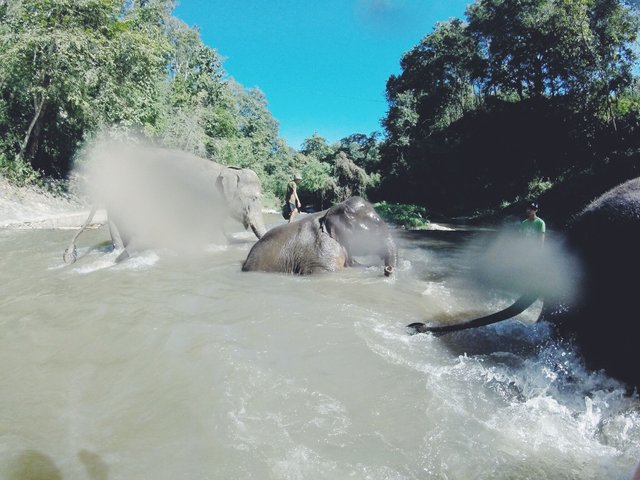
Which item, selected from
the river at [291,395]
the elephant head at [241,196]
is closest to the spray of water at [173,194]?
the elephant head at [241,196]

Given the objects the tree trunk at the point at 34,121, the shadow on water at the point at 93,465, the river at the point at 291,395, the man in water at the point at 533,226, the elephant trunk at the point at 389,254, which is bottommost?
the shadow on water at the point at 93,465

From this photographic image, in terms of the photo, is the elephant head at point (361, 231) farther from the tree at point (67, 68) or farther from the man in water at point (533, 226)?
the tree at point (67, 68)

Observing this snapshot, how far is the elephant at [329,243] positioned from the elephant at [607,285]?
375 cm

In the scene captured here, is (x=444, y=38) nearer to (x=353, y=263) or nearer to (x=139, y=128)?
(x=139, y=128)

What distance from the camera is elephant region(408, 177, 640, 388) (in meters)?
2.94

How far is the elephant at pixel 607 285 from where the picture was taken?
294 centimetres

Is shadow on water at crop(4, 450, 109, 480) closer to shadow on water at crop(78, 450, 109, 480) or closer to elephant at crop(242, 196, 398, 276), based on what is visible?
shadow on water at crop(78, 450, 109, 480)

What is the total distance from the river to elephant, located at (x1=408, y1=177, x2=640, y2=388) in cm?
17

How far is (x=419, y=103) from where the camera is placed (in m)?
42.2

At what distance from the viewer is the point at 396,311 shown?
5.29 m

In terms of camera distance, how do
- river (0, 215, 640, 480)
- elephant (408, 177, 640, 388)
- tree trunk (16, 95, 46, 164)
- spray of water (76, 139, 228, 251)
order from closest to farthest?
river (0, 215, 640, 480) < elephant (408, 177, 640, 388) < spray of water (76, 139, 228, 251) < tree trunk (16, 95, 46, 164)

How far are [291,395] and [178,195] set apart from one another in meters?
8.73

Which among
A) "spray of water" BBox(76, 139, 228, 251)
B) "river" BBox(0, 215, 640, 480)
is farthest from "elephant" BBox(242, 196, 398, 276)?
"spray of water" BBox(76, 139, 228, 251)

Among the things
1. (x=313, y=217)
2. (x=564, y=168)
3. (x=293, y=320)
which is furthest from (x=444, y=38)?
(x=293, y=320)
